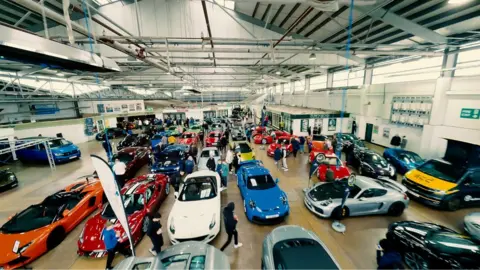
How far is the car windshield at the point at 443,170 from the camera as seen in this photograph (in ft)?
19.5

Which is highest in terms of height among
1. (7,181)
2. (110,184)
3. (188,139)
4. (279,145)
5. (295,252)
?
(110,184)

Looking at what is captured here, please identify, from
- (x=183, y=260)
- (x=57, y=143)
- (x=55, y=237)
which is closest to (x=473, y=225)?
(x=183, y=260)

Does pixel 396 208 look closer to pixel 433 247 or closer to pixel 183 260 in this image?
pixel 433 247

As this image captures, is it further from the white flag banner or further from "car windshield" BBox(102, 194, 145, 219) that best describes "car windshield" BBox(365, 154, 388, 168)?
the white flag banner

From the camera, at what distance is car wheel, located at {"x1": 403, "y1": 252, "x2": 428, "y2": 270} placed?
3471 millimetres

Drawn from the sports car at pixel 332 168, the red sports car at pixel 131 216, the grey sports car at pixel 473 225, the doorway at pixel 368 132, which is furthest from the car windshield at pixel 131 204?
the doorway at pixel 368 132

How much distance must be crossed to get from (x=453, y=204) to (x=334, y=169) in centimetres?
351

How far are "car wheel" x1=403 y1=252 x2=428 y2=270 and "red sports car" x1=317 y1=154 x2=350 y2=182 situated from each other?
372 centimetres

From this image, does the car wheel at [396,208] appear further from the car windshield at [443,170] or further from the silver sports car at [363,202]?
the car windshield at [443,170]

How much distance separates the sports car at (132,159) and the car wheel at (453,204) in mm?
12281

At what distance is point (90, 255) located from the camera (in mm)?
4160

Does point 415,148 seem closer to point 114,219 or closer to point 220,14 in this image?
point 220,14

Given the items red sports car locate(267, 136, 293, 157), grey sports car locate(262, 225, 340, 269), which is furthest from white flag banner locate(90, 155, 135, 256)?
red sports car locate(267, 136, 293, 157)

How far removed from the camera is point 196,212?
4.65m
